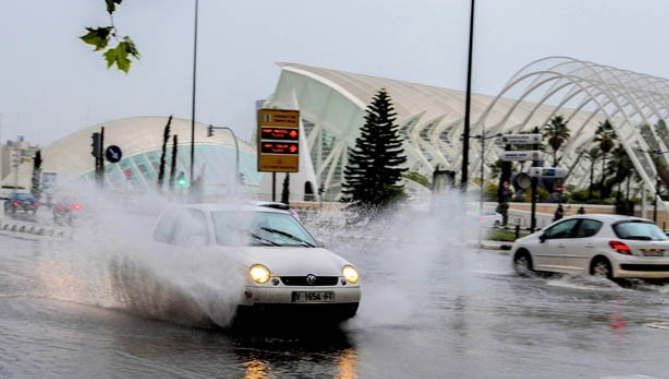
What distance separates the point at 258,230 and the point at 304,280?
1324 mm

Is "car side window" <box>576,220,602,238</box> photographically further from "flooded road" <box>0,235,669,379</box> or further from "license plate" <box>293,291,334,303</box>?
"license plate" <box>293,291,334,303</box>

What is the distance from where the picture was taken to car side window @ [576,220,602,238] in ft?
52.5

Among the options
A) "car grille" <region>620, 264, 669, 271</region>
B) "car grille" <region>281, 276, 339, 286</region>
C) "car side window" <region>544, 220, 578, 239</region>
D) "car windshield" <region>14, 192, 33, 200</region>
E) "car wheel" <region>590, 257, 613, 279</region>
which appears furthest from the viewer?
"car windshield" <region>14, 192, 33, 200</region>

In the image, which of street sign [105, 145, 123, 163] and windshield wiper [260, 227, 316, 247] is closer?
windshield wiper [260, 227, 316, 247]

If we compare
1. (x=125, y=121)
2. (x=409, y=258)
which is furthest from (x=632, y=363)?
(x=125, y=121)

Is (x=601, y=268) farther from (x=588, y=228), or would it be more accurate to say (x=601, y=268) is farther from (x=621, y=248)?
(x=588, y=228)

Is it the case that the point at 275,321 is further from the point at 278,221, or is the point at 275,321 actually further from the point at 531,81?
the point at 531,81

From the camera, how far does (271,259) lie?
873cm

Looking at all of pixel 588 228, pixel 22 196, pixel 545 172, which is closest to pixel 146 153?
pixel 22 196

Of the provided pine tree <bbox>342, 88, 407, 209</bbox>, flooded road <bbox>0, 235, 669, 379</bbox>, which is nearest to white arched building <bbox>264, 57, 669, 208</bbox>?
pine tree <bbox>342, 88, 407, 209</bbox>

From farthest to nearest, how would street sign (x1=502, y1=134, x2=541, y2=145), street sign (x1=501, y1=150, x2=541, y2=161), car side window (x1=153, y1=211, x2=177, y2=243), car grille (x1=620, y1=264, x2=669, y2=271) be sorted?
street sign (x1=501, y1=150, x2=541, y2=161) → street sign (x1=502, y1=134, x2=541, y2=145) → car grille (x1=620, y1=264, x2=669, y2=271) → car side window (x1=153, y1=211, x2=177, y2=243)

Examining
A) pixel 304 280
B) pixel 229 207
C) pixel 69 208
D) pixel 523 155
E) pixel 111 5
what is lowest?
pixel 304 280

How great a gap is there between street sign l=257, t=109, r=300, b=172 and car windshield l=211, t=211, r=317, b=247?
60.7 feet

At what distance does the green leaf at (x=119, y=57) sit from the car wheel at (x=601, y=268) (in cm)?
1272
